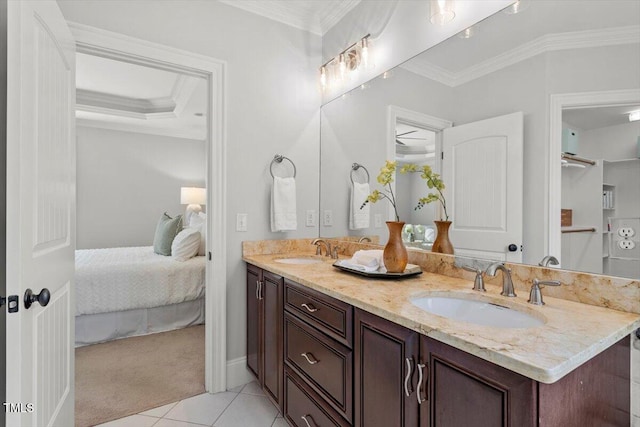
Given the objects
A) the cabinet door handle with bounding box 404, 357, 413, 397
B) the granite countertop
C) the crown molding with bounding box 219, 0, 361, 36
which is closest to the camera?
the granite countertop

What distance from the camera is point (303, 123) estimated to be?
251 cm

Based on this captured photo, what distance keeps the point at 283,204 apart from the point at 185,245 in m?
1.69

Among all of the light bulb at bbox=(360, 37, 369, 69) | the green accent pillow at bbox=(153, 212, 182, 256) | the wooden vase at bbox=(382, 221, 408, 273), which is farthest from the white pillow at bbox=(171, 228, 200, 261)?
the wooden vase at bbox=(382, 221, 408, 273)

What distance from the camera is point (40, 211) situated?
1180 mm

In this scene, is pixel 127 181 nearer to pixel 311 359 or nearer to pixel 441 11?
pixel 311 359

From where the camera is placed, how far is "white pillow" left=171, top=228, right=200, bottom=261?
3.46 m

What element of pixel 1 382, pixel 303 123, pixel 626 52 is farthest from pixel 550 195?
pixel 1 382

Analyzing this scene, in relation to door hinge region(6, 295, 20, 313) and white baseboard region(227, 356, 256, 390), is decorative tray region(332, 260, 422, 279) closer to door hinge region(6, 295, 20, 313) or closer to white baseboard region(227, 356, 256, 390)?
white baseboard region(227, 356, 256, 390)

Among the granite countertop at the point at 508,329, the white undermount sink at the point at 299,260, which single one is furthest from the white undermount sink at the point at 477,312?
the white undermount sink at the point at 299,260

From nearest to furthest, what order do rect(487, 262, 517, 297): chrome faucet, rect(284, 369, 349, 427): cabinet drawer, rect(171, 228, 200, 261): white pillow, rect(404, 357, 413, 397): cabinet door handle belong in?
rect(404, 357, 413, 397): cabinet door handle
rect(487, 262, 517, 297): chrome faucet
rect(284, 369, 349, 427): cabinet drawer
rect(171, 228, 200, 261): white pillow

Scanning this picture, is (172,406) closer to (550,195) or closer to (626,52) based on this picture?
(550,195)

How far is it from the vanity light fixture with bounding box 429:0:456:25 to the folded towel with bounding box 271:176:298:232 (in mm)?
1296

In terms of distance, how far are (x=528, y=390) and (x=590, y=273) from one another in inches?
26.2

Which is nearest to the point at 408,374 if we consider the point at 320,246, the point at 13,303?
the point at 13,303
